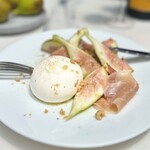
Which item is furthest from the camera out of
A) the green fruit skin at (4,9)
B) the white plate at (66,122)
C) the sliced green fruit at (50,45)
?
the green fruit skin at (4,9)

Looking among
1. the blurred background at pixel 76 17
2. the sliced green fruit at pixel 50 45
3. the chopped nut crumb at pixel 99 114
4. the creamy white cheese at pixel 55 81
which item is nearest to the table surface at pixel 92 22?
the blurred background at pixel 76 17

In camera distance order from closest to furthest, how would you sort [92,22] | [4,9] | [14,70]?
1. [14,70]
2. [4,9]
3. [92,22]

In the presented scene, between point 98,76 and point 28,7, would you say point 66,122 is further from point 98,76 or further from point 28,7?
point 28,7

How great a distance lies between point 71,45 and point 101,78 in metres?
0.15

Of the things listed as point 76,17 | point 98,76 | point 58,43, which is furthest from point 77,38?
point 76,17

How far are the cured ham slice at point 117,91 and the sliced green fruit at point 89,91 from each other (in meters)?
0.01

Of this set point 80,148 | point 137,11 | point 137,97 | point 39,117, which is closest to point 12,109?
point 39,117

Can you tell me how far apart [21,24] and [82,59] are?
36 centimetres

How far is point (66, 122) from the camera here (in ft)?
2.07

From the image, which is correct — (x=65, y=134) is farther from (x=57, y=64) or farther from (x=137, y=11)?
(x=137, y=11)

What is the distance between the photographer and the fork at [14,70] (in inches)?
29.6

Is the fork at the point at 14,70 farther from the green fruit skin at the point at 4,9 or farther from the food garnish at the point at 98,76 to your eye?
the green fruit skin at the point at 4,9

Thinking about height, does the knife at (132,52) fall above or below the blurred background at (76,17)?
above

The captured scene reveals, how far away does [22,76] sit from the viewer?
754 millimetres
